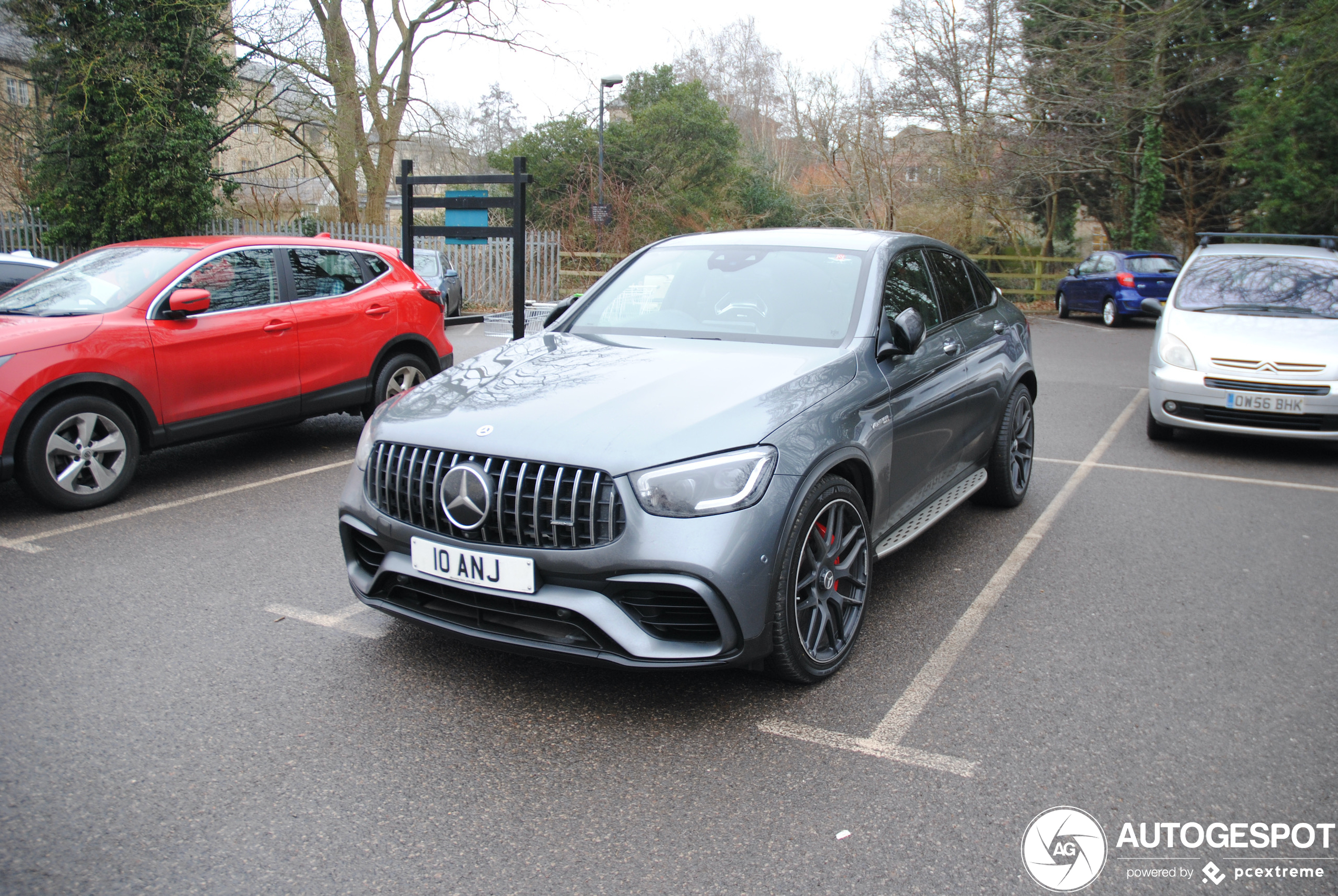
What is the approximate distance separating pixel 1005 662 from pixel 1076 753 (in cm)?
71

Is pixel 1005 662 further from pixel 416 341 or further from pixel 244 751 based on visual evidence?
pixel 416 341

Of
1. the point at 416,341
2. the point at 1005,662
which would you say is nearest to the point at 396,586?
the point at 1005,662

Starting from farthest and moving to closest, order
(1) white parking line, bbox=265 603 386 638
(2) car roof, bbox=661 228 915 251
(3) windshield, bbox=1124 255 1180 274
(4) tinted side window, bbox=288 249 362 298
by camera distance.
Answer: (3) windshield, bbox=1124 255 1180 274 → (4) tinted side window, bbox=288 249 362 298 → (2) car roof, bbox=661 228 915 251 → (1) white parking line, bbox=265 603 386 638

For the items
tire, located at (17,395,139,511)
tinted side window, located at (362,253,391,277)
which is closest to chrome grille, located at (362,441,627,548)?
tire, located at (17,395,139,511)

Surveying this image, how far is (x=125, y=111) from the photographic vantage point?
685 inches

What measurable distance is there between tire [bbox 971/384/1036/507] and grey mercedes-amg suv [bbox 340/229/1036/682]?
116 centimetres

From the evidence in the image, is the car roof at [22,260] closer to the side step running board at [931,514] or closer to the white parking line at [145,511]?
the white parking line at [145,511]

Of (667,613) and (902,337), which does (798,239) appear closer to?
(902,337)

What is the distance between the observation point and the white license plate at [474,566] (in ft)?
9.95

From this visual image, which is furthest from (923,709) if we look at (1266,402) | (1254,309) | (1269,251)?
(1269,251)

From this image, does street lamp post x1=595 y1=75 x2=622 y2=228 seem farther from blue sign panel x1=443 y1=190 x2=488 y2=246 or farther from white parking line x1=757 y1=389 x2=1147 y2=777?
white parking line x1=757 y1=389 x2=1147 y2=777

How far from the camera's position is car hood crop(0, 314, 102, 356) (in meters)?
5.36

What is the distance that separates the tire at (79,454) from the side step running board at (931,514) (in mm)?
4628

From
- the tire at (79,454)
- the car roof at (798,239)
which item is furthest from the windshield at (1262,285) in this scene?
the tire at (79,454)
